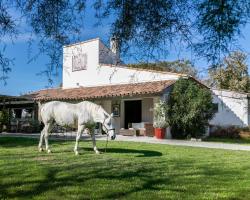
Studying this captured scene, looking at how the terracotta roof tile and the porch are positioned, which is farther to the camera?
the porch

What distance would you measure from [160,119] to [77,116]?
11849 millimetres

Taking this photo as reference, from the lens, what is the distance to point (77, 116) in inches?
601

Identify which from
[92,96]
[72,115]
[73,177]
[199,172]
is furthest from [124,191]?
[92,96]

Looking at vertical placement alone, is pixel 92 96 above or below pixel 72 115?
above

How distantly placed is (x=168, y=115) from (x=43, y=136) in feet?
40.7

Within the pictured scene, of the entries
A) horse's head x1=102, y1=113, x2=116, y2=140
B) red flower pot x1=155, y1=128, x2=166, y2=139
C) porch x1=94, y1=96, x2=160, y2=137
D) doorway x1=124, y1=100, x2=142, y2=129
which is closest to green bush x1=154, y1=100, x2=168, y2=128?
red flower pot x1=155, y1=128, x2=166, y2=139

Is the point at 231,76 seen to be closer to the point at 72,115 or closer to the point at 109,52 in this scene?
the point at 109,52

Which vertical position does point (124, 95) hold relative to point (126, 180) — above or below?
above

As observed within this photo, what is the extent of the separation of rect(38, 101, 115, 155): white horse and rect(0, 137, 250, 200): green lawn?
1229 millimetres

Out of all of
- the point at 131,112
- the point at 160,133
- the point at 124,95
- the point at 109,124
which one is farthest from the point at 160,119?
the point at 109,124

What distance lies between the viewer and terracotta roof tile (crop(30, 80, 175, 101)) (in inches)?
1075

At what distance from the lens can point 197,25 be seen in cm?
464

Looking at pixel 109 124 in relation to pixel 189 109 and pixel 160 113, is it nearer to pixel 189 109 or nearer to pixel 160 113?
pixel 160 113

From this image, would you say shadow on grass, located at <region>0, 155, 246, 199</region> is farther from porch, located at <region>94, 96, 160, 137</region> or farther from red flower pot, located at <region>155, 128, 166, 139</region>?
porch, located at <region>94, 96, 160, 137</region>
